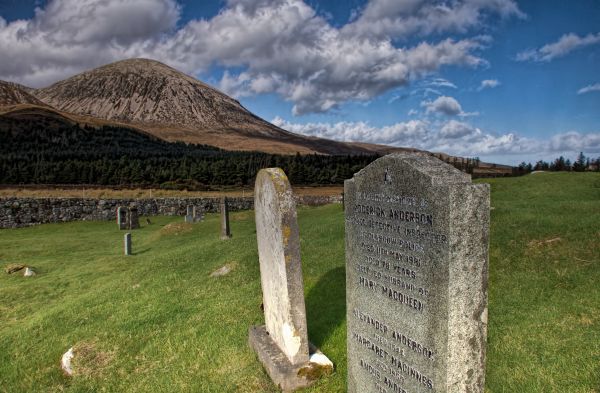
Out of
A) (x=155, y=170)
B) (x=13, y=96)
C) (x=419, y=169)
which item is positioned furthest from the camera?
(x=13, y=96)

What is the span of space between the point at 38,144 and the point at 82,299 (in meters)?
101

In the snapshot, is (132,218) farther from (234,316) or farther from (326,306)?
(326,306)

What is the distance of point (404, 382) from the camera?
14.4ft

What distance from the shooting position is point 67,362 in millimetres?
8602

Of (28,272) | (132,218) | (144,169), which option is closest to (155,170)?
(144,169)

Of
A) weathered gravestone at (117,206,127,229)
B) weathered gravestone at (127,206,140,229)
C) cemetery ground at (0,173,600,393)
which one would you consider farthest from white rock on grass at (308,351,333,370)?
weathered gravestone at (117,206,127,229)

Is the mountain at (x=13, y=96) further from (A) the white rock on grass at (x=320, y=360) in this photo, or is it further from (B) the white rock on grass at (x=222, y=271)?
(A) the white rock on grass at (x=320, y=360)

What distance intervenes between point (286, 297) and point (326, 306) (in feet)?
9.08

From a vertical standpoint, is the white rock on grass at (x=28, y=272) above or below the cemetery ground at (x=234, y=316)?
below

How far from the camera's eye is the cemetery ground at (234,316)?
6445 millimetres

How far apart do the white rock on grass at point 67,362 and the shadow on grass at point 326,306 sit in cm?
458

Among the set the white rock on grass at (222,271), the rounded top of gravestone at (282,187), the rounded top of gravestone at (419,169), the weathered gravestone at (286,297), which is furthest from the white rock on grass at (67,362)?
the rounded top of gravestone at (419,169)

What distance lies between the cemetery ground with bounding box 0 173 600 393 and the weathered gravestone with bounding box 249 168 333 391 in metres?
0.29

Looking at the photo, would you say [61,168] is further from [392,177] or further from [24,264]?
[392,177]
